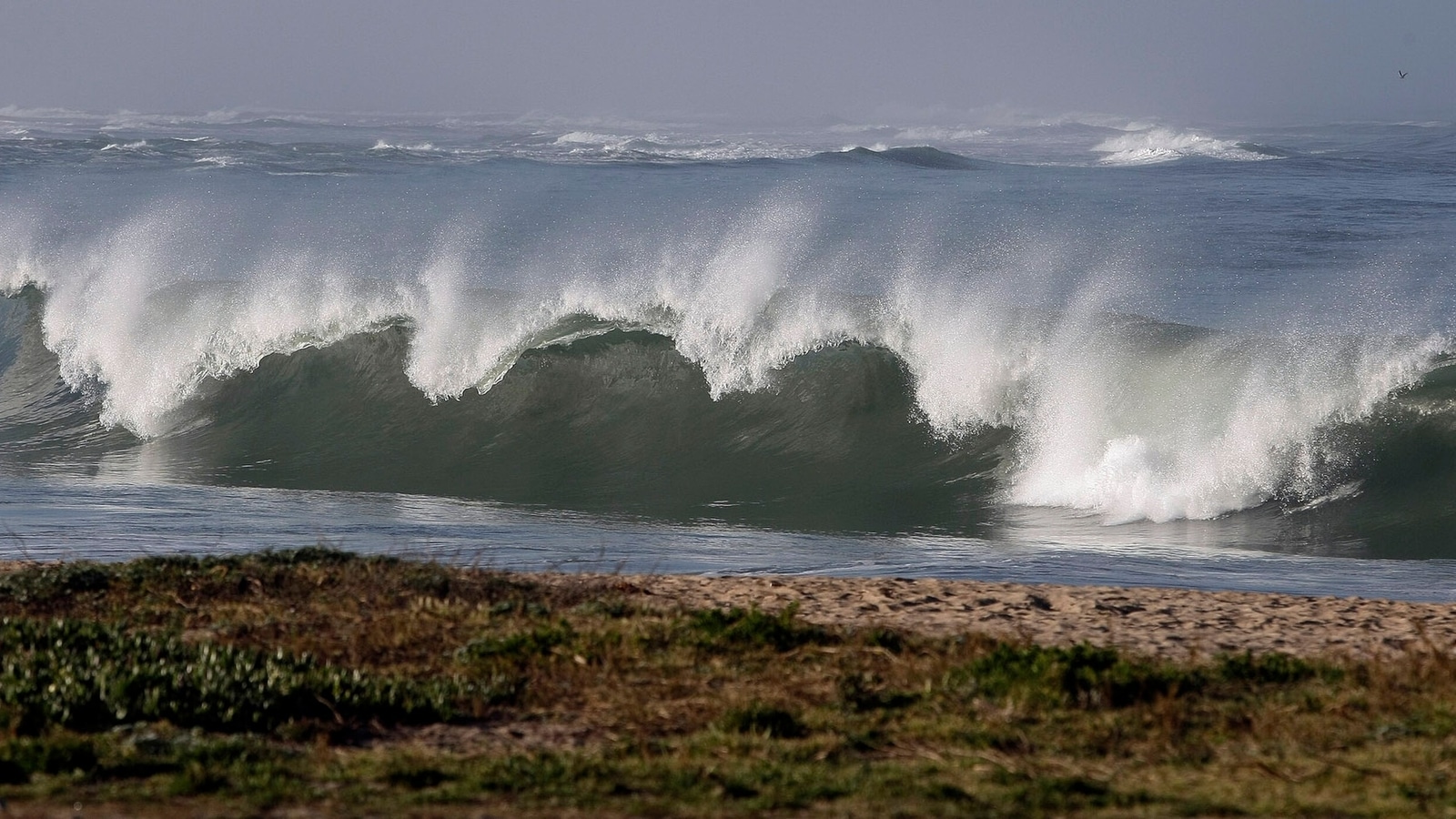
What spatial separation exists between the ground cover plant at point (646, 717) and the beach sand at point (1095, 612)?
658mm

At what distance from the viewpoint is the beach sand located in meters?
7.96

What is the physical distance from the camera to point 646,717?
6.07 metres

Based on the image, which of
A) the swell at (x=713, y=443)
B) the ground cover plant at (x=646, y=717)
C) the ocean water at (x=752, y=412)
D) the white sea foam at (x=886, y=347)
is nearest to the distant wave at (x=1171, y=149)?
the ocean water at (x=752, y=412)

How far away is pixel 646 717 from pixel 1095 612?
143 inches

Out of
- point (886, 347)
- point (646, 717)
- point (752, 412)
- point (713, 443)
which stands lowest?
point (646, 717)

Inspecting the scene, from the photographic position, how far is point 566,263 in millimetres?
34781

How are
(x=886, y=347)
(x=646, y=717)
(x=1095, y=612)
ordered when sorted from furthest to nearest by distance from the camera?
(x=886, y=347) → (x=1095, y=612) → (x=646, y=717)

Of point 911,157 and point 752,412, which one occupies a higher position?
point 911,157

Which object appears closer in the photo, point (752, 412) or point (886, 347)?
point (752, 412)

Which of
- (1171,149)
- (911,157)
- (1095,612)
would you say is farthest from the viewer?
(1171,149)

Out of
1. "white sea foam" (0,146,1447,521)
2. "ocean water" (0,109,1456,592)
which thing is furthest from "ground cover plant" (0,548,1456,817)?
"white sea foam" (0,146,1447,521)

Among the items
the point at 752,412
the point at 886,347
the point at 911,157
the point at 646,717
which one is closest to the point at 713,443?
the point at 752,412

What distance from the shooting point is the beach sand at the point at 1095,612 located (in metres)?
7.96

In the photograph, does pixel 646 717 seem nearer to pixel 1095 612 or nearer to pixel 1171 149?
pixel 1095 612
